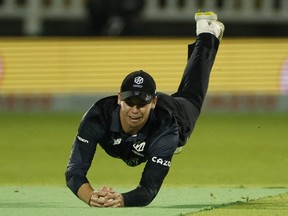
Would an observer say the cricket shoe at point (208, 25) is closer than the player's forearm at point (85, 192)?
No

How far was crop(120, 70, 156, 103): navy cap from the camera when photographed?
25.9 ft

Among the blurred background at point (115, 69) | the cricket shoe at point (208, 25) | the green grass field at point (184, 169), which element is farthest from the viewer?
the blurred background at point (115, 69)

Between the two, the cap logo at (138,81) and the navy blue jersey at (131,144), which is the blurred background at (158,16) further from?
the cap logo at (138,81)

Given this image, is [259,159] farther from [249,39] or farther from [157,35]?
[157,35]

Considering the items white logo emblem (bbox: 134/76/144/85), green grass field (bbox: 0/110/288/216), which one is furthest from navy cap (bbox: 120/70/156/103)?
green grass field (bbox: 0/110/288/216)

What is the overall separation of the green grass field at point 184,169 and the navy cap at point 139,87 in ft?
2.90

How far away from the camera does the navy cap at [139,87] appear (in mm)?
7899

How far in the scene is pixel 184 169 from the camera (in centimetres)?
1190

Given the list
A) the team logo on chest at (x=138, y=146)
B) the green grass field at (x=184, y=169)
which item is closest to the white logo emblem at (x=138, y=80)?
the team logo on chest at (x=138, y=146)

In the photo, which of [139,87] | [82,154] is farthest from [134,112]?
[82,154]

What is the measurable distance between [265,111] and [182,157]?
4229 mm

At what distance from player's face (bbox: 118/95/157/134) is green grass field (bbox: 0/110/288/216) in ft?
2.11

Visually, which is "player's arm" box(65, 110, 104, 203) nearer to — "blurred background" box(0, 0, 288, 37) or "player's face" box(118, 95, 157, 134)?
"player's face" box(118, 95, 157, 134)

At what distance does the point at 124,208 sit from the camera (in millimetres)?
8469
